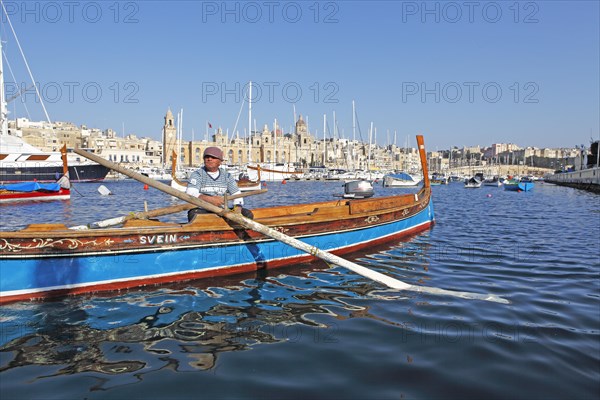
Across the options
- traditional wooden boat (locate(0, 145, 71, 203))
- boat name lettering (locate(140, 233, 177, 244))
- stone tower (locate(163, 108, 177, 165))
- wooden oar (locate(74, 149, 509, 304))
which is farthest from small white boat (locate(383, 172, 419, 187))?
stone tower (locate(163, 108, 177, 165))

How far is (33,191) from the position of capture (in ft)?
96.1

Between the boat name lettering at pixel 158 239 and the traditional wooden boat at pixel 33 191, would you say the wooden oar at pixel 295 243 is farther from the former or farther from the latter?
the traditional wooden boat at pixel 33 191

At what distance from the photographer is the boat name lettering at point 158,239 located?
735 cm

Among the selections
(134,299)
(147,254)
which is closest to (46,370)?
(134,299)

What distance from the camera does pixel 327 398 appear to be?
13.0 feet

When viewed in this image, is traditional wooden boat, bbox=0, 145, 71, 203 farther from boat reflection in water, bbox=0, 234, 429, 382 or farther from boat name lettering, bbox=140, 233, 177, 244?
boat reflection in water, bbox=0, 234, 429, 382

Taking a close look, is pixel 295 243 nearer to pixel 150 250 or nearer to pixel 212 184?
pixel 212 184

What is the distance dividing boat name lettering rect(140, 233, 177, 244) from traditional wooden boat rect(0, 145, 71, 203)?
85.3 ft

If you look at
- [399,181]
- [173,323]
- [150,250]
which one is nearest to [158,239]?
[150,250]

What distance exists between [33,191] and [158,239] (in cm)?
2729

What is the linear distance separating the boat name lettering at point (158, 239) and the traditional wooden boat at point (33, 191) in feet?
85.3

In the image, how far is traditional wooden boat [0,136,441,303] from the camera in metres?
6.51

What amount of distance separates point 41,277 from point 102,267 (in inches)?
35.3

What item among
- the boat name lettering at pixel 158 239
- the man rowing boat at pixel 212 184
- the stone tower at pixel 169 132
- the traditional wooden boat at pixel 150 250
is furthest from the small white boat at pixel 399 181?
the stone tower at pixel 169 132
